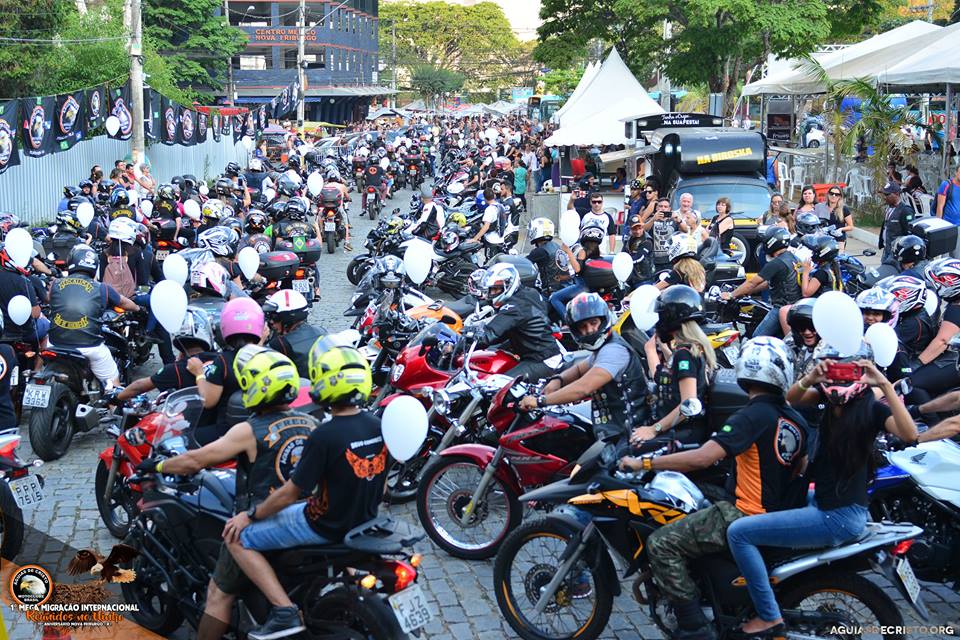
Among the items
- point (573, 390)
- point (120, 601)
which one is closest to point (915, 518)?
point (573, 390)

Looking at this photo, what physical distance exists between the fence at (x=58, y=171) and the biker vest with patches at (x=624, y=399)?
1793 cm

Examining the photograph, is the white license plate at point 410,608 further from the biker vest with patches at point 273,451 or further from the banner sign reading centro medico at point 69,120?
the banner sign reading centro medico at point 69,120

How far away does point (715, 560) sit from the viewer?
5.06 meters

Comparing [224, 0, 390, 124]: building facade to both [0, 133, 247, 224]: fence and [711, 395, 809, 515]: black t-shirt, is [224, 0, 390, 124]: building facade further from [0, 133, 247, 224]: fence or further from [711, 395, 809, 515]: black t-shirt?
[711, 395, 809, 515]: black t-shirt

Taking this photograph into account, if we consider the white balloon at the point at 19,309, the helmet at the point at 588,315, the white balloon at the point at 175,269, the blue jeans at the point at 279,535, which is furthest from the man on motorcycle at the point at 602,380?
the white balloon at the point at 19,309

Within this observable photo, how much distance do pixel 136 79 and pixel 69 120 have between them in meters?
2.44

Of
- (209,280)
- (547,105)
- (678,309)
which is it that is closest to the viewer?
(678,309)

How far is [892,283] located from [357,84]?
3344 inches

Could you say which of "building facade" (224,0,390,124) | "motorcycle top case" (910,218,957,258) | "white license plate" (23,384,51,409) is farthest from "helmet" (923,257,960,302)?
"building facade" (224,0,390,124)

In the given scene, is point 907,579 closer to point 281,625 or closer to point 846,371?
point 846,371

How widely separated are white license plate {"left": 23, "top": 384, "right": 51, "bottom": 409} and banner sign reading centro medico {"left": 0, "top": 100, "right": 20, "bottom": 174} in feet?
37.0

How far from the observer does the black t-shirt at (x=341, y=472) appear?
15.2ft

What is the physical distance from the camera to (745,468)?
16.4 feet

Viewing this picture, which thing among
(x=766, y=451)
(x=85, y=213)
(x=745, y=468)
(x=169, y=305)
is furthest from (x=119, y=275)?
(x=766, y=451)
